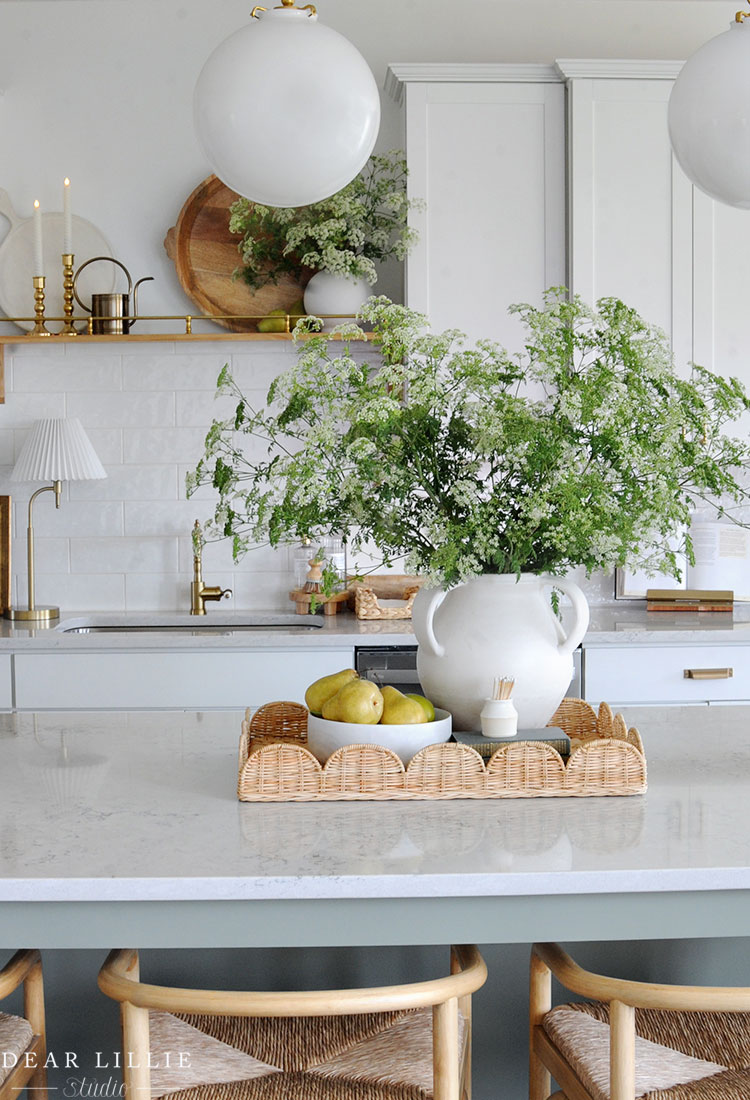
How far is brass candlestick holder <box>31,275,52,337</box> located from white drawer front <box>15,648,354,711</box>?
43.5 inches

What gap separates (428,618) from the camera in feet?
6.11

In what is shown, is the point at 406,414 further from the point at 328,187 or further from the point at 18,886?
the point at 18,886

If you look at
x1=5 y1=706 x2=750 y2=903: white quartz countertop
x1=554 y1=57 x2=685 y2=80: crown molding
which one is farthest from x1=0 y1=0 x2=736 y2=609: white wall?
x1=5 y1=706 x2=750 y2=903: white quartz countertop

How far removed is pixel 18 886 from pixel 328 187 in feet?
3.44

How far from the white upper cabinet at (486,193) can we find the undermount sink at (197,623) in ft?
3.54

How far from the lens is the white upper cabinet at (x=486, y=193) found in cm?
362

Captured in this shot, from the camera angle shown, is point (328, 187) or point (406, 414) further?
point (406, 414)

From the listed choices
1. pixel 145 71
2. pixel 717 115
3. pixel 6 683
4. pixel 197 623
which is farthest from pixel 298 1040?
pixel 145 71

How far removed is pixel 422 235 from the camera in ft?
11.9

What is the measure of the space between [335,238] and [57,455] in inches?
45.1

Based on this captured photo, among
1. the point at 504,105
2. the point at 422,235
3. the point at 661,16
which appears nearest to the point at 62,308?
the point at 422,235

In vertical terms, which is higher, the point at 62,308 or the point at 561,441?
the point at 62,308

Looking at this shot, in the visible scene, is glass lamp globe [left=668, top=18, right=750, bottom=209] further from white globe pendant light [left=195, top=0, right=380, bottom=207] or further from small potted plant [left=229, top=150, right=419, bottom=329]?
small potted plant [left=229, top=150, right=419, bottom=329]

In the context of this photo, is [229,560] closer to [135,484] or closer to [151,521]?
[151,521]
